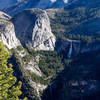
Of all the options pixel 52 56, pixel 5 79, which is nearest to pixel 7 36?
pixel 52 56

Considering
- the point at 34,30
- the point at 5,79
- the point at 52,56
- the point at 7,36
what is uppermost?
the point at 5,79

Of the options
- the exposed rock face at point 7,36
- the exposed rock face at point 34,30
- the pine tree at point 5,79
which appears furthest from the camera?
the exposed rock face at point 34,30

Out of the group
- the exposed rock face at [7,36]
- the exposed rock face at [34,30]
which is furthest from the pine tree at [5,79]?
the exposed rock face at [34,30]

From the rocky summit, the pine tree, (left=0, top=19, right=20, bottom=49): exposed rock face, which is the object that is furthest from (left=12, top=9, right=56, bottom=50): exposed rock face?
the pine tree

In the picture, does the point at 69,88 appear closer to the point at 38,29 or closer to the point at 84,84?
the point at 84,84

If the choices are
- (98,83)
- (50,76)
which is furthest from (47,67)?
(98,83)

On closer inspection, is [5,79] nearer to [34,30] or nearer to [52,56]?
[52,56]

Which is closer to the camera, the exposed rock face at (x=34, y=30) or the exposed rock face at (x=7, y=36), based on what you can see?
the exposed rock face at (x=7, y=36)

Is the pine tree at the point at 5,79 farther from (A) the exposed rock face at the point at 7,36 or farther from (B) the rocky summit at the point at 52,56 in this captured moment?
(A) the exposed rock face at the point at 7,36

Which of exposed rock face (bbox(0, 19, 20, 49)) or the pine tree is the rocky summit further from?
the pine tree
